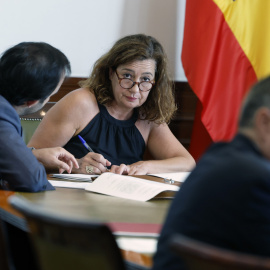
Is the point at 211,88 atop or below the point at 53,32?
below

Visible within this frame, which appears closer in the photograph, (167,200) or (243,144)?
(243,144)

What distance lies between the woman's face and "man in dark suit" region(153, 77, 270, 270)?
204 centimetres

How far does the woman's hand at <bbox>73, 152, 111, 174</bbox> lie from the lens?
284 cm

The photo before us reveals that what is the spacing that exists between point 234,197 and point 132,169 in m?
1.83

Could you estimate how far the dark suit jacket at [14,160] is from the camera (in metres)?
2.17

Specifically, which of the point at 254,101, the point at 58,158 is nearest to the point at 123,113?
the point at 58,158

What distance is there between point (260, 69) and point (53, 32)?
1.51 meters

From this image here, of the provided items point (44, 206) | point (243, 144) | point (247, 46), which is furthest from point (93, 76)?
point (243, 144)

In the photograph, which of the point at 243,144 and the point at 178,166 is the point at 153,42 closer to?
the point at 178,166

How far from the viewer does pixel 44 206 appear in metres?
1.98

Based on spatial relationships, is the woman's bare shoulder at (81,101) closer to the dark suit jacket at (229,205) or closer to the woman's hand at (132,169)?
the woman's hand at (132,169)

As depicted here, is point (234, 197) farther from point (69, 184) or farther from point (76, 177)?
point (76, 177)

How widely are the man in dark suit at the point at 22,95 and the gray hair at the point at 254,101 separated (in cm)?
113

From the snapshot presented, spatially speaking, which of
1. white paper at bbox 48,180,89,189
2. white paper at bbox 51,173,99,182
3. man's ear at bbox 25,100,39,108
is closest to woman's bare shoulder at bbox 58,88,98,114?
white paper at bbox 51,173,99,182
